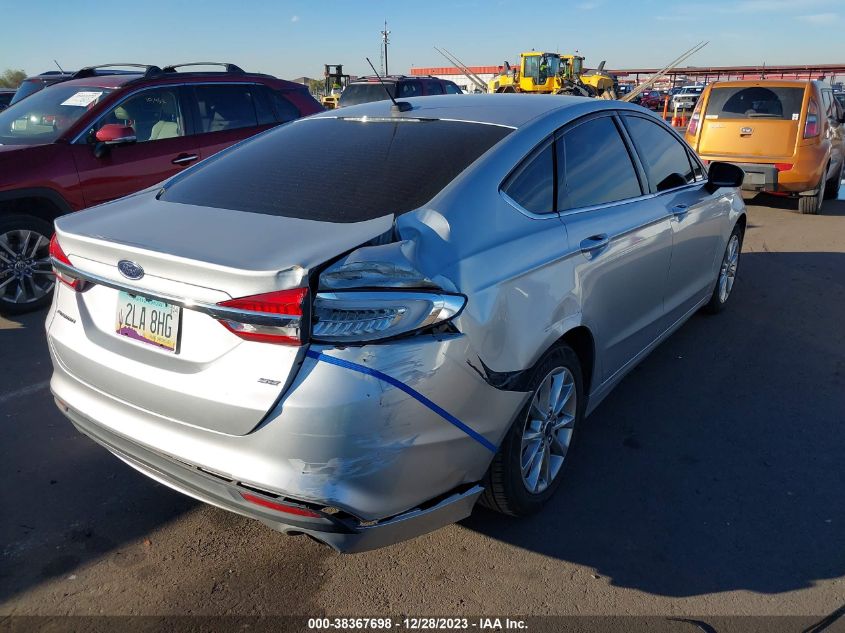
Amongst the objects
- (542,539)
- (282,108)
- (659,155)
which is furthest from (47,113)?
(542,539)

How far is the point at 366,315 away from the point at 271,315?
0.92ft

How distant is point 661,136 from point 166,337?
327 centimetres

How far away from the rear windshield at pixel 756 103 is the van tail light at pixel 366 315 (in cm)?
927

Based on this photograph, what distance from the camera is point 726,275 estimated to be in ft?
18.6

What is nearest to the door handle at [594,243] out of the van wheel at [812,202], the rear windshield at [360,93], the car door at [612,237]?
Result: the car door at [612,237]

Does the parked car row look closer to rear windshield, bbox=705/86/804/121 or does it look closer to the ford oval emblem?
the ford oval emblem

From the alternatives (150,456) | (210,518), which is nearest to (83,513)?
(210,518)

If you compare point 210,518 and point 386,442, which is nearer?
point 386,442

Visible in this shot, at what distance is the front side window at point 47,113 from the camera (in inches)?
232

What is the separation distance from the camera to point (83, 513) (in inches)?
120

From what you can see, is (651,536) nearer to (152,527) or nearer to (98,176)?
(152,527)

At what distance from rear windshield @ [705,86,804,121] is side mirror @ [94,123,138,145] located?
312 inches

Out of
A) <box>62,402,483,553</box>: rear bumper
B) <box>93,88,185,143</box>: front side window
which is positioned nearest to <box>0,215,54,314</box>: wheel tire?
<box>93,88,185,143</box>: front side window

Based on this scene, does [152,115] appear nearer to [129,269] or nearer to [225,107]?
[225,107]
